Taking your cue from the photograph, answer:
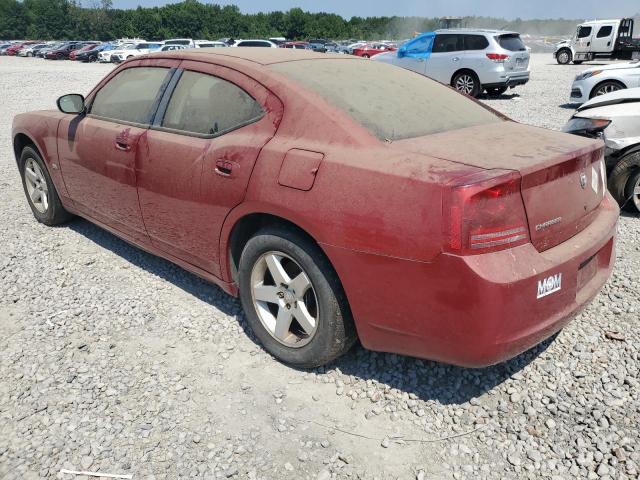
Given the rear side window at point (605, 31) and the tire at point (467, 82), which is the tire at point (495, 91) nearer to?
the tire at point (467, 82)

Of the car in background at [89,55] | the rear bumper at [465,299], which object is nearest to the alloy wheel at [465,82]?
the rear bumper at [465,299]

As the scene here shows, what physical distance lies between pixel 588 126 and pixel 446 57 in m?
10.8

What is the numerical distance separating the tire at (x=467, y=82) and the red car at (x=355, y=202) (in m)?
12.3

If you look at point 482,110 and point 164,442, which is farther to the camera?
point 482,110

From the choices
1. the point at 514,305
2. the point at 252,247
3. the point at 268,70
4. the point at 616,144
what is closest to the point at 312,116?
the point at 268,70

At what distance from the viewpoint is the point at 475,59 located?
48.8 feet

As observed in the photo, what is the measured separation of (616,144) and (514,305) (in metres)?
3.62

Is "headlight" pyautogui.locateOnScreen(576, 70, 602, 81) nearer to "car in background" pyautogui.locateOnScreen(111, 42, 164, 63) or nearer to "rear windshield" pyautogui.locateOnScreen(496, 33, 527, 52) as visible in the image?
"rear windshield" pyautogui.locateOnScreen(496, 33, 527, 52)

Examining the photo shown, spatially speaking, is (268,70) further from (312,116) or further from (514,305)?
(514,305)

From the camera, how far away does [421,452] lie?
8.04 ft

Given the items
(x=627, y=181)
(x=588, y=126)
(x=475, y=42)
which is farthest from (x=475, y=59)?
(x=627, y=181)

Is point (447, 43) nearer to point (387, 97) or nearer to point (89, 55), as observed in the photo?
point (387, 97)

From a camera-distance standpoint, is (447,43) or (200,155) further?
(447,43)

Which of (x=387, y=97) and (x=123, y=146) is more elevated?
(x=387, y=97)
